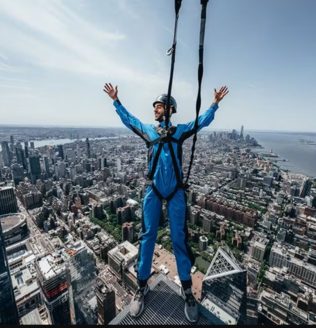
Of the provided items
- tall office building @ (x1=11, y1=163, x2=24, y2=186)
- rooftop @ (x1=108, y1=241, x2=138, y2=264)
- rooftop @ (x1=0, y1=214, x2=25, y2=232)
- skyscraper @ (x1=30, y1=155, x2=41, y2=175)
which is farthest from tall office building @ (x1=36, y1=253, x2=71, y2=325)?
skyscraper @ (x1=30, y1=155, x2=41, y2=175)

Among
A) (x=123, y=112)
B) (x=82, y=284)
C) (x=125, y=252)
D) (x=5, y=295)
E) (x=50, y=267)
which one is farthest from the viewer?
(x=125, y=252)

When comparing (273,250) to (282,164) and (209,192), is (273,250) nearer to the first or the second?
(209,192)

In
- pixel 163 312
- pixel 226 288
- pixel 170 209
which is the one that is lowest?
pixel 226 288

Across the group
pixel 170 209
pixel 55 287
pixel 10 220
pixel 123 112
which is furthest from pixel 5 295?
pixel 10 220

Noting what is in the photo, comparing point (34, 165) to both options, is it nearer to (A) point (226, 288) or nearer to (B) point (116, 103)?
(A) point (226, 288)

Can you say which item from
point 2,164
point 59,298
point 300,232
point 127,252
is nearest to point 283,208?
point 300,232

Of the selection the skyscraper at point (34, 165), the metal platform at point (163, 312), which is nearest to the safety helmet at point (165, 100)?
the metal platform at point (163, 312)
